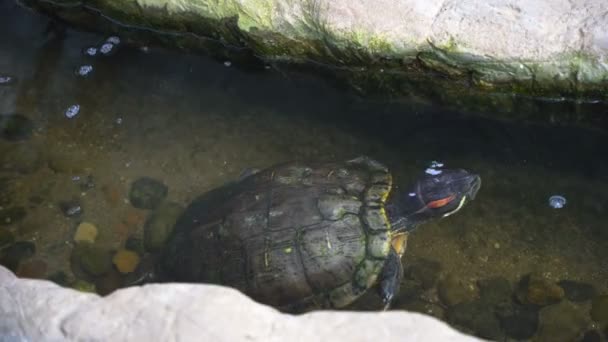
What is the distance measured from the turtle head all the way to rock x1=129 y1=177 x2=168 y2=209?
56.7 inches

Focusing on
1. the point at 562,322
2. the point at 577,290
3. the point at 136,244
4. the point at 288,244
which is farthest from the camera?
the point at 136,244

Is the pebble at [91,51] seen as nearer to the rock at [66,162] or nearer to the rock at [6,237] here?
the rock at [66,162]

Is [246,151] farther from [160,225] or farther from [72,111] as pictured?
[72,111]

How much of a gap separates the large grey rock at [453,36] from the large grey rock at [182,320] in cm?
205

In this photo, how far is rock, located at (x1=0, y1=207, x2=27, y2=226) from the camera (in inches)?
148

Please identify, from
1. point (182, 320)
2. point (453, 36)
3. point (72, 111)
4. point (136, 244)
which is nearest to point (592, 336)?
point (453, 36)

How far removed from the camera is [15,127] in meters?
4.20

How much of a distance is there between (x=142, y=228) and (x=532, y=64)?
8.17ft

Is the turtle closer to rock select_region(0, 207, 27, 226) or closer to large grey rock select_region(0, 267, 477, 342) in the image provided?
large grey rock select_region(0, 267, 477, 342)

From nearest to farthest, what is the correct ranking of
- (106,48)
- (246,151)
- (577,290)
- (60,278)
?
(577,290) → (60,278) → (246,151) → (106,48)

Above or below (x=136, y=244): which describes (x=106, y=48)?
above

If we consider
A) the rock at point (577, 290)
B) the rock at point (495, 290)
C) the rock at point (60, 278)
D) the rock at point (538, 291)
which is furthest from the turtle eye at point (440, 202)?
the rock at point (60, 278)

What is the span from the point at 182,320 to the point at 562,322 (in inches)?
78.6

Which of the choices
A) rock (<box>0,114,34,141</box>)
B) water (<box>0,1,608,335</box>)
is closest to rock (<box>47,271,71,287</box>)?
water (<box>0,1,608,335</box>)
